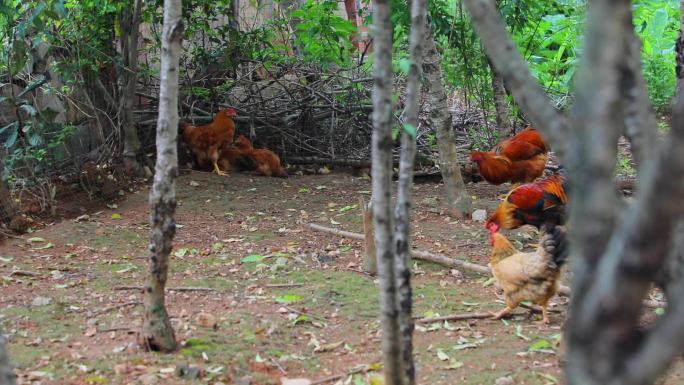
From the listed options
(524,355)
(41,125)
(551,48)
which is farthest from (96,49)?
(551,48)

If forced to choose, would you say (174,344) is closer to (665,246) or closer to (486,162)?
(665,246)

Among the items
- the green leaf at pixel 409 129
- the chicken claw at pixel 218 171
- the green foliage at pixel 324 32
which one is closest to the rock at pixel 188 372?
the green leaf at pixel 409 129

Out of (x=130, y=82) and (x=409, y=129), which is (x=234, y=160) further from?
(x=409, y=129)

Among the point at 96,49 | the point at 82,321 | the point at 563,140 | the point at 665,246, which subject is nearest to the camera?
the point at 665,246

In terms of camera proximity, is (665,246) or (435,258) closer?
(665,246)

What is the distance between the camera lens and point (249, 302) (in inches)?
212

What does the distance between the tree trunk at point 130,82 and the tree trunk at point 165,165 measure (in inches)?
172

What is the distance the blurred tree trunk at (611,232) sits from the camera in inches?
55.2

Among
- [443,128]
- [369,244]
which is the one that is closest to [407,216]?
[369,244]

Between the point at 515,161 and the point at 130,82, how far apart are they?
4.60 metres

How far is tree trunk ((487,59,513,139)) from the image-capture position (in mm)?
8859

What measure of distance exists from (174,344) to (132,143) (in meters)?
4.99

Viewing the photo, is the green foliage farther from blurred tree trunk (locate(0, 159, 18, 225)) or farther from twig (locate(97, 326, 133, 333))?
twig (locate(97, 326, 133, 333))

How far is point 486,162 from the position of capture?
26.8 feet
